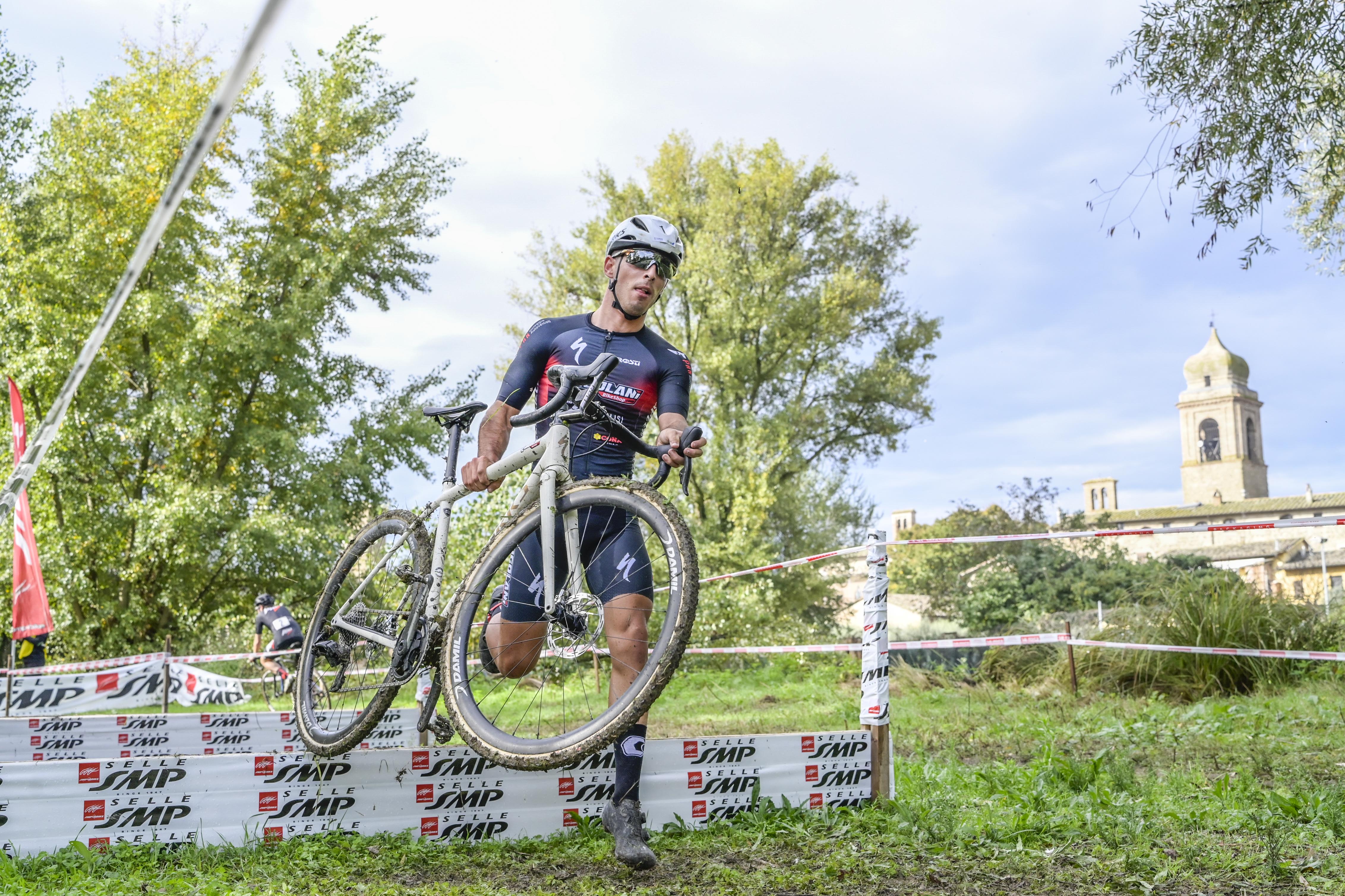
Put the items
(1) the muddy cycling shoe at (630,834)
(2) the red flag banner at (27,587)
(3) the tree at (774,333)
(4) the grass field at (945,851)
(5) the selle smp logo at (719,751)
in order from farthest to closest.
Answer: (3) the tree at (774,333), (2) the red flag banner at (27,587), (5) the selle smp logo at (719,751), (1) the muddy cycling shoe at (630,834), (4) the grass field at (945,851)

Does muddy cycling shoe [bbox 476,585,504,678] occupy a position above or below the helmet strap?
Answer: below

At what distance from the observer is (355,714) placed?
3.97m

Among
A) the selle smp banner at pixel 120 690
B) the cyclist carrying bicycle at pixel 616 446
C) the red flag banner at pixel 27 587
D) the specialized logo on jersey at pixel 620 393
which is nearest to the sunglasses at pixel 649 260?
the cyclist carrying bicycle at pixel 616 446

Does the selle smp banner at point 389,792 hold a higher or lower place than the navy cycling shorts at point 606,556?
lower

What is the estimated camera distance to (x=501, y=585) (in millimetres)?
3703

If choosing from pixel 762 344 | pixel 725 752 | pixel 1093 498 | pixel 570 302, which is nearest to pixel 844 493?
pixel 762 344

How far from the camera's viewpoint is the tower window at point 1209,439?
138500mm

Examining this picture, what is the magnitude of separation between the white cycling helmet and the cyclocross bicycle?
2.01ft

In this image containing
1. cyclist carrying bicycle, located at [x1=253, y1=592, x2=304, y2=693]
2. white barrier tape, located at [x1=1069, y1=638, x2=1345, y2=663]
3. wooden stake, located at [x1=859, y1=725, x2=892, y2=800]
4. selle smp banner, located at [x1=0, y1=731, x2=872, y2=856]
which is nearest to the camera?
selle smp banner, located at [x1=0, y1=731, x2=872, y2=856]

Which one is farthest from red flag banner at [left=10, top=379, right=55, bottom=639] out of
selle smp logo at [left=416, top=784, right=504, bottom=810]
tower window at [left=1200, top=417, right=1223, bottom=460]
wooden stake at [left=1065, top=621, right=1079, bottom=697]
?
tower window at [left=1200, top=417, right=1223, bottom=460]

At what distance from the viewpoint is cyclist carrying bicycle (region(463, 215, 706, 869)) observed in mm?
3430

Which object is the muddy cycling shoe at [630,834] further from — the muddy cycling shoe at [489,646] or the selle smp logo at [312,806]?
the selle smp logo at [312,806]

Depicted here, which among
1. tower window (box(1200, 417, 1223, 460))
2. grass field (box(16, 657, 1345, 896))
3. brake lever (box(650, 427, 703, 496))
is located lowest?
grass field (box(16, 657, 1345, 896))

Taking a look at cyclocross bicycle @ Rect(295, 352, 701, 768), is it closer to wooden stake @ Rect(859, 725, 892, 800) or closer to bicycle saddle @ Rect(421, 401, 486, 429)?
bicycle saddle @ Rect(421, 401, 486, 429)
